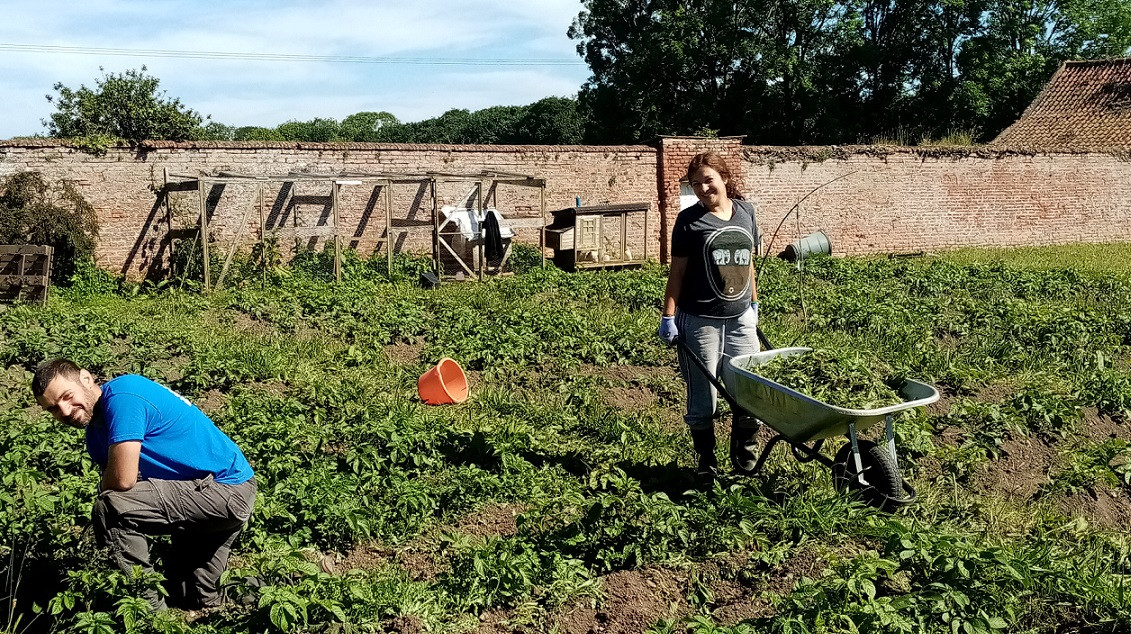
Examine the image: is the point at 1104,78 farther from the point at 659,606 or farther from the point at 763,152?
the point at 659,606

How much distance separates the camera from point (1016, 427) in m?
6.73

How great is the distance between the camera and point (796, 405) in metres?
4.94

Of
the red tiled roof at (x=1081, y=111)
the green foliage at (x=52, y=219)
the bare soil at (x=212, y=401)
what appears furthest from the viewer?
the red tiled roof at (x=1081, y=111)

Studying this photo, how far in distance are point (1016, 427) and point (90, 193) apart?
12614 mm

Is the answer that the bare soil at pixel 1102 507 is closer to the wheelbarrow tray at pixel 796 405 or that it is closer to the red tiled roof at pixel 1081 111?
the wheelbarrow tray at pixel 796 405

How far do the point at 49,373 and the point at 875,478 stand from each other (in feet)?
12.8

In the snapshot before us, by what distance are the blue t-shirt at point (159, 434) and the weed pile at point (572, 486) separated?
0.46 metres

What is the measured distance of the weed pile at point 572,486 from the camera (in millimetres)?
3904

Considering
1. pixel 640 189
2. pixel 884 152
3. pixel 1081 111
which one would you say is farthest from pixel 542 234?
pixel 1081 111

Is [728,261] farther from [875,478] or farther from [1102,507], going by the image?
[1102,507]

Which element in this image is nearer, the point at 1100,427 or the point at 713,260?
the point at 713,260

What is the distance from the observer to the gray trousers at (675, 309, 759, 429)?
5.67 meters

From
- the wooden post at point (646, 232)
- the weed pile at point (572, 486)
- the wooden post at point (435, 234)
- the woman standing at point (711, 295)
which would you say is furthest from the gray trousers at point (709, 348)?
the wooden post at point (646, 232)

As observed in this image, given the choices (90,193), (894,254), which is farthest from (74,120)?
(894,254)
